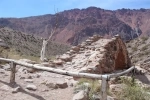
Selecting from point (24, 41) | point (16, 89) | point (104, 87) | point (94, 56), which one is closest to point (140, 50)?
point (24, 41)

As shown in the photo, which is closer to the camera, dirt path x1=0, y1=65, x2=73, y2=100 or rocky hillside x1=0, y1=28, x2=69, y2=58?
dirt path x1=0, y1=65, x2=73, y2=100

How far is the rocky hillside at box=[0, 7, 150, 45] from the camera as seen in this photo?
305 ft

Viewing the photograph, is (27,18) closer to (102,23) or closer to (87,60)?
(102,23)

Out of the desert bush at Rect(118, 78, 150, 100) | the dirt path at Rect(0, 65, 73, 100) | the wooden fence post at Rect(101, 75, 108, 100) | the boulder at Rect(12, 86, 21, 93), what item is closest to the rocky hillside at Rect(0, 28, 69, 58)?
the dirt path at Rect(0, 65, 73, 100)

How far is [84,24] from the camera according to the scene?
9619 centimetres

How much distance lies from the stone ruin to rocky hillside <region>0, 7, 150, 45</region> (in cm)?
6968

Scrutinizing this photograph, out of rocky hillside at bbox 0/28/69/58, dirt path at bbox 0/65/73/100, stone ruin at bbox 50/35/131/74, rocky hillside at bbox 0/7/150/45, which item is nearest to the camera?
dirt path at bbox 0/65/73/100

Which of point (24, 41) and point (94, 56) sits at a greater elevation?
point (24, 41)

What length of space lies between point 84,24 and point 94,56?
279ft

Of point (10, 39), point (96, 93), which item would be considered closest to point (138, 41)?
point (10, 39)

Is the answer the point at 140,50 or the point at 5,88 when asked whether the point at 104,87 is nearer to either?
the point at 5,88

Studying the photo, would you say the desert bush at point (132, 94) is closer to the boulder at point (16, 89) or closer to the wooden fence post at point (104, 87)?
the wooden fence post at point (104, 87)

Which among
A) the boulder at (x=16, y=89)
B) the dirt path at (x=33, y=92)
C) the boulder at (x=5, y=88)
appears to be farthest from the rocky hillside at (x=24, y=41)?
the boulder at (x=16, y=89)

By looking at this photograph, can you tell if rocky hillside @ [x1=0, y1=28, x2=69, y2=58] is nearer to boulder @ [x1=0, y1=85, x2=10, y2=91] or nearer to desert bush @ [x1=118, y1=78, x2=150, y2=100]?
boulder @ [x1=0, y1=85, x2=10, y2=91]
